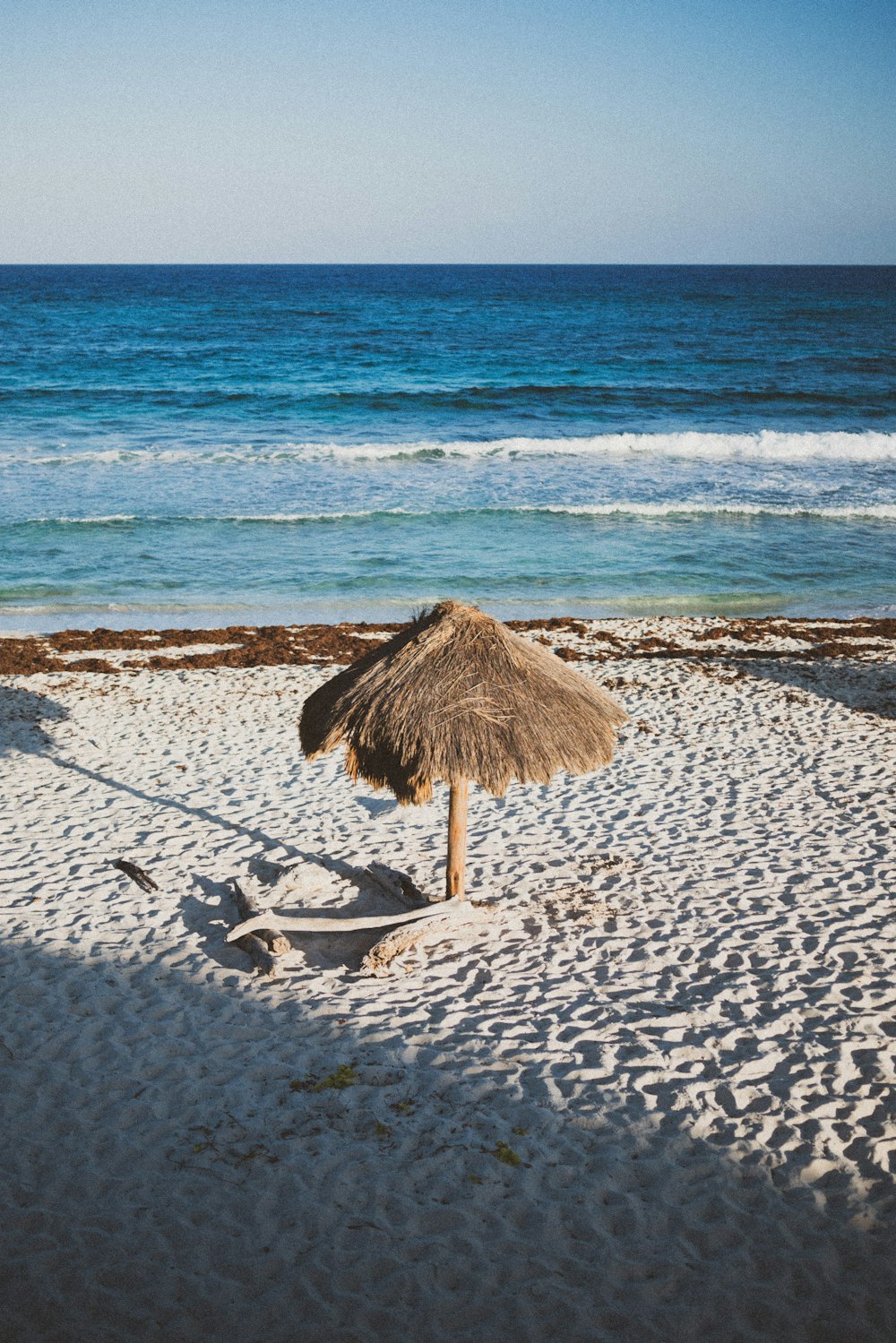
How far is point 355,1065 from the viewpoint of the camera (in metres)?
5.17

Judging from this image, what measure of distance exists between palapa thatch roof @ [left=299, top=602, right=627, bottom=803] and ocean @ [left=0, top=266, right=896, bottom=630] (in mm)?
8466

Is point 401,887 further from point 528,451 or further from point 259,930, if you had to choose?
point 528,451

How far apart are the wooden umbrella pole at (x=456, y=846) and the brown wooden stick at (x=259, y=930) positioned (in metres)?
1.13

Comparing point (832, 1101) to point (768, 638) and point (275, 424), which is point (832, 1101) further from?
point (275, 424)

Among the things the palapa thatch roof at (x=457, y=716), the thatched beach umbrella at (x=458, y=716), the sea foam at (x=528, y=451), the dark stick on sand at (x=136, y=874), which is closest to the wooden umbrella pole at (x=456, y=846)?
the thatched beach umbrella at (x=458, y=716)

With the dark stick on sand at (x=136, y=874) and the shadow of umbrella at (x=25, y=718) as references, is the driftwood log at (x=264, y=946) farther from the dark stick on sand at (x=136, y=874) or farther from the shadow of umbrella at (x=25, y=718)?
the shadow of umbrella at (x=25, y=718)

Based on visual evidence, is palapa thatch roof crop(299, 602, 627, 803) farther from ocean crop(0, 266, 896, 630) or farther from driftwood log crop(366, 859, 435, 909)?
ocean crop(0, 266, 896, 630)

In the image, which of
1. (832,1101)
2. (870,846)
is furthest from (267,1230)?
(870,846)

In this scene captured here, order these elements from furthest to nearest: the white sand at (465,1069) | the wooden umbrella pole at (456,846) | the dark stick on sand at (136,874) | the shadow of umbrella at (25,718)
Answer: the shadow of umbrella at (25,718) → the dark stick on sand at (136,874) → the wooden umbrella pole at (456,846) → the white sand at (465,1069)

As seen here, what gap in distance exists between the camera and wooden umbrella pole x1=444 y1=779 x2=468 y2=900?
629cm

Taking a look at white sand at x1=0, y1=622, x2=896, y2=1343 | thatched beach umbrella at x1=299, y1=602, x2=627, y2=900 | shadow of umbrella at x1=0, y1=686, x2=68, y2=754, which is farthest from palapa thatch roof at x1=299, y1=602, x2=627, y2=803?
shadow of umbrella at x1=0, y1=686, x2=68, y2=754

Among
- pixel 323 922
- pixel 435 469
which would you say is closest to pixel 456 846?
pixel 323 922

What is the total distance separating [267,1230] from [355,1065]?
3.59ft

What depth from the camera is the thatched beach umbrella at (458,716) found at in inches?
221
